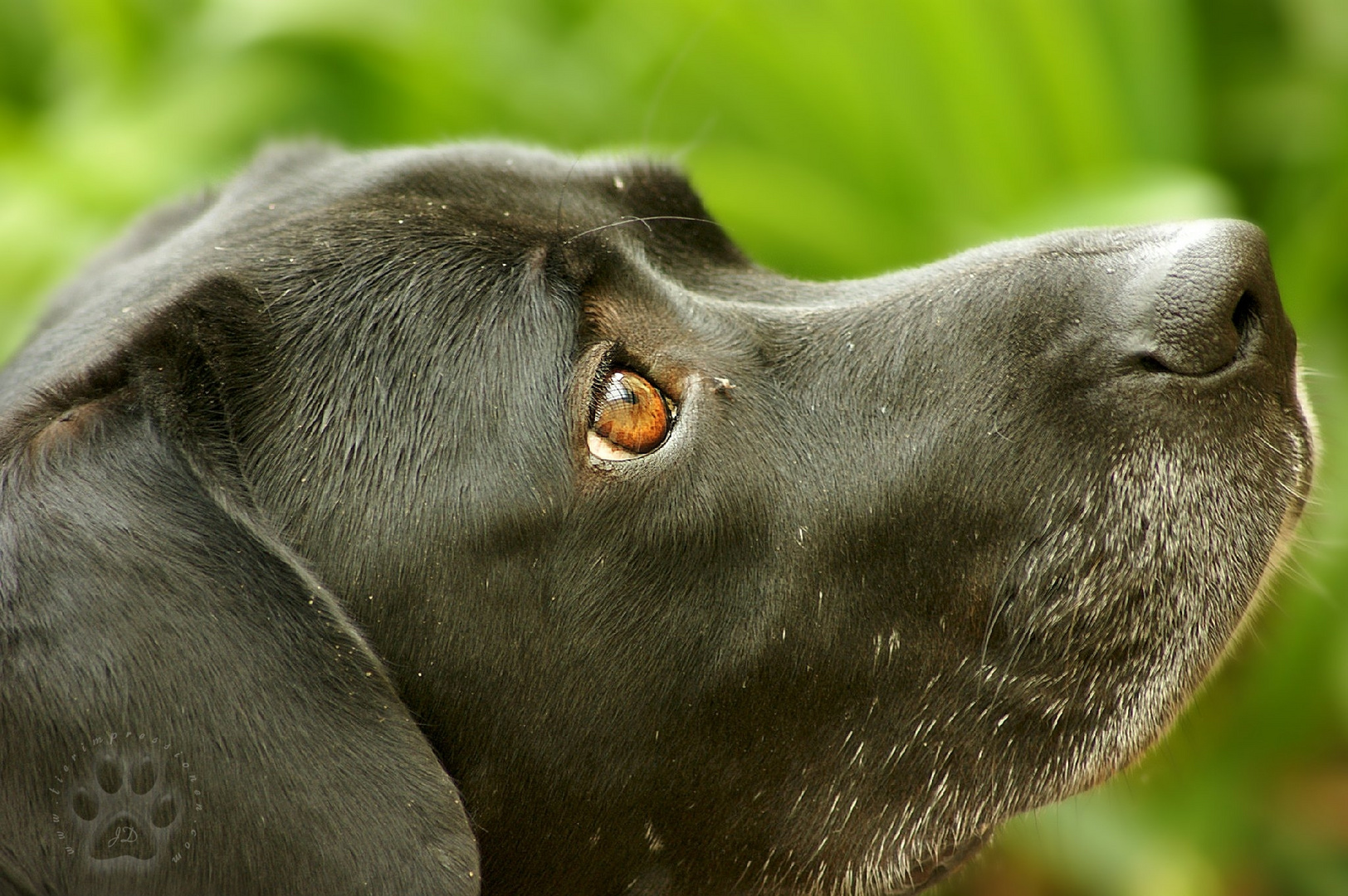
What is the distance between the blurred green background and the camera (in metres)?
4.63

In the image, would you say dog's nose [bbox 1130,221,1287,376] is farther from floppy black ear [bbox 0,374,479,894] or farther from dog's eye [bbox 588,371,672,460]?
floppy black ear [bbox 0,374,479,894]

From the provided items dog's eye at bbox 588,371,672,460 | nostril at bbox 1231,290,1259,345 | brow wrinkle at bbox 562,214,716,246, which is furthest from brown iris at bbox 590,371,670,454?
nostril at bbox 1231,290,1259,345

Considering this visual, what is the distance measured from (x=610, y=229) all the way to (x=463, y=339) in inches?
15.1

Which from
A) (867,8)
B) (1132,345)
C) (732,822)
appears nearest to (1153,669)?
(1132,345)

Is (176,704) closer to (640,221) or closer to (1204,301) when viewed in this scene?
(640,221)

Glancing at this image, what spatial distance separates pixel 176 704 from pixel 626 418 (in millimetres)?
811

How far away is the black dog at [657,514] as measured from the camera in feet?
7.02

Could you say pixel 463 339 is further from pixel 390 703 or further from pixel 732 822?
pixel 732 822

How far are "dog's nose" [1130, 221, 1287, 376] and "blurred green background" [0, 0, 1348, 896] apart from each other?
6.39 feet

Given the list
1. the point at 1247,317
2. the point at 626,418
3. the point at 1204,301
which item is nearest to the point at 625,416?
the point at 626,418

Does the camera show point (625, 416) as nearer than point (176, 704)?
No

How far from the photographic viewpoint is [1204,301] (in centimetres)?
227

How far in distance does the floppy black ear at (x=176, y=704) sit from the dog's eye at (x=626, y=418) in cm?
50

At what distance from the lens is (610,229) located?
250 centimetres
